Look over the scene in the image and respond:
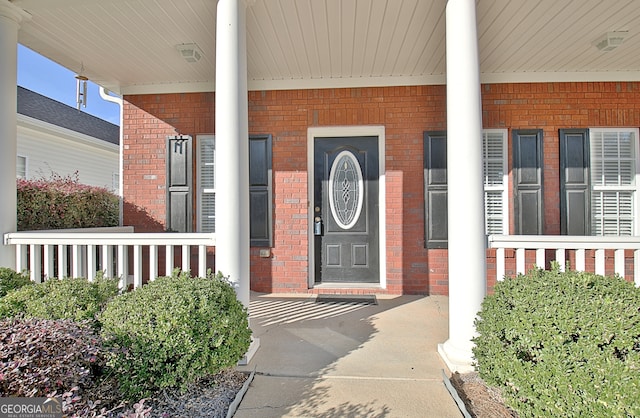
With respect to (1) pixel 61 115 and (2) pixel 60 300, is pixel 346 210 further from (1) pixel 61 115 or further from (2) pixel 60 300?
(1) pixel 61 115

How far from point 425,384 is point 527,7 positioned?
Result: 10.9 feet

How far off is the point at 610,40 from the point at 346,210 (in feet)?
11.3

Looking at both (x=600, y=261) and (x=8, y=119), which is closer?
(x=600, y=261)

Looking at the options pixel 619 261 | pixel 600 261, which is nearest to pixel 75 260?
pixel 600 261

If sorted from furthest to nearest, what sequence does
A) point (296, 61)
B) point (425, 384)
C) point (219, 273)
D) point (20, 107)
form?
point (20, 107)
point (296, 61)
point (219, 273)
point (425, 384)

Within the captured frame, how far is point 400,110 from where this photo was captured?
15.0ft

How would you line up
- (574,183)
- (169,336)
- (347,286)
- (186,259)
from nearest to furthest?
1. (169,336)
2. (186,259)
3. (574,183)
4. (347,286)

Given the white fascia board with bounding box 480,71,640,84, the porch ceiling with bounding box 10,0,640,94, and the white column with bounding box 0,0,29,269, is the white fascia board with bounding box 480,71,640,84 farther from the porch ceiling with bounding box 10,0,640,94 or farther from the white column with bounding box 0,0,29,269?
the white column with bounding box 0,0,29,269

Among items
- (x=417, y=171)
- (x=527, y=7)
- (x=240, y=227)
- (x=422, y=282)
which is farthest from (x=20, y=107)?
(x=527, y=7)

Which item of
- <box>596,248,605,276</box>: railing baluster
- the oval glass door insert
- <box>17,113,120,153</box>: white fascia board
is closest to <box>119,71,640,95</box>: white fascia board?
the oval glass door insert

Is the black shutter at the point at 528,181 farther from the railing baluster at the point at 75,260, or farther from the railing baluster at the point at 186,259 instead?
the railing baluster at the point at 75,260

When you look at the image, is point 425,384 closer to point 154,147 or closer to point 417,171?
point 417,171

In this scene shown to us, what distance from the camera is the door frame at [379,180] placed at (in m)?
4.61

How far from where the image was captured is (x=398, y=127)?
4.58 metres
